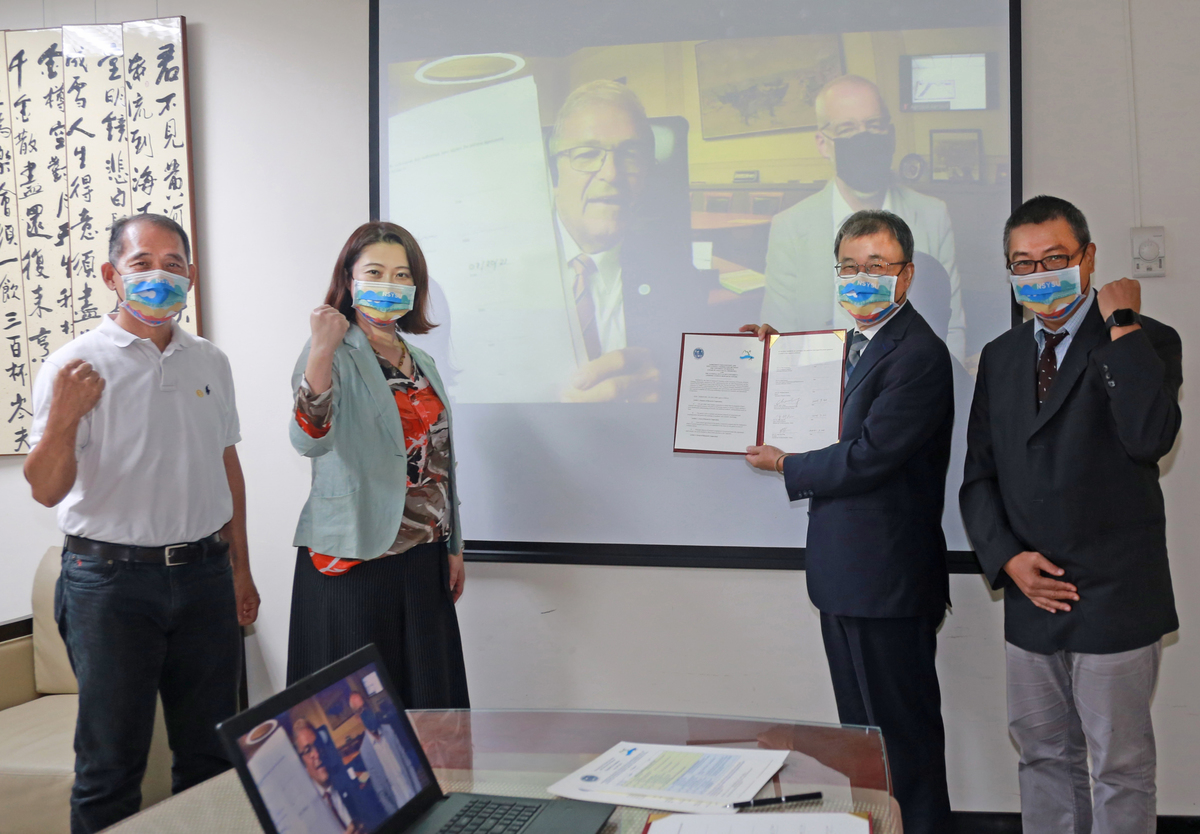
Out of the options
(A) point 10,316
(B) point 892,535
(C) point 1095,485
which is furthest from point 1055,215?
(A) point 10,316

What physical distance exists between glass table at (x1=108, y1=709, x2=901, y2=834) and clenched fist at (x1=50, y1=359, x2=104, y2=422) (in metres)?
1.01

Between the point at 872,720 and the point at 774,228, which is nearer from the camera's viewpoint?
the point at 872,720

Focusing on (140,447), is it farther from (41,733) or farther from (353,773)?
(353,773)

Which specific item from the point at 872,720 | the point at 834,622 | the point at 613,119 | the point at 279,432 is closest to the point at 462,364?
the point at 279,432

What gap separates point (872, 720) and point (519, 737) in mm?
1017

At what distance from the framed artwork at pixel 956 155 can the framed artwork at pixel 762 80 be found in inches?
14.3

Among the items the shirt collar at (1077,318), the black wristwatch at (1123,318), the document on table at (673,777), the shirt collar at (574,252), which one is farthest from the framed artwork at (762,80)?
the document on table at (673,777)

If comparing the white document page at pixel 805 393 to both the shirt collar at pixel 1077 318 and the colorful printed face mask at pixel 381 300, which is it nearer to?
the shirt collar at pixel 1077 318

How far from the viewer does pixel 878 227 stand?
6.97 ft

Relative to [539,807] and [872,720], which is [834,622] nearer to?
[872,720]

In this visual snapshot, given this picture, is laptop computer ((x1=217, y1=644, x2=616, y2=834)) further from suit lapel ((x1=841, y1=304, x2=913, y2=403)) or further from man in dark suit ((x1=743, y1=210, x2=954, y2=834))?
suit lapel ((x1=841, y1=304, x2=913, y2=403))

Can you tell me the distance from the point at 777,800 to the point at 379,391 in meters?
1.40

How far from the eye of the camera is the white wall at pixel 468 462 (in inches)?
94.7

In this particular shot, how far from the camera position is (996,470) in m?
2.04
